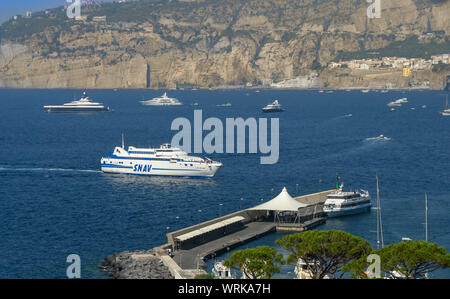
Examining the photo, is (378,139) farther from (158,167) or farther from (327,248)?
(327,248)

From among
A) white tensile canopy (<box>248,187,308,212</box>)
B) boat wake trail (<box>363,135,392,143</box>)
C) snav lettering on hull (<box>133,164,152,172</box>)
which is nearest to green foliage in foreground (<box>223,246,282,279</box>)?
white tensile canopy (<box>248,187,308,212</box>)

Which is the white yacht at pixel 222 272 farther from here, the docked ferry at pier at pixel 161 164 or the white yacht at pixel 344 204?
the docked ferry at pier at pixel 161 164

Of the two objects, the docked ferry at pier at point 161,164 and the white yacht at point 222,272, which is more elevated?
the white yacht at point 222,272

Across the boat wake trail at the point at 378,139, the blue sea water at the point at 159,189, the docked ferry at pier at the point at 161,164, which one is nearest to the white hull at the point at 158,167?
the docked ferry at pier at the point at 161,164

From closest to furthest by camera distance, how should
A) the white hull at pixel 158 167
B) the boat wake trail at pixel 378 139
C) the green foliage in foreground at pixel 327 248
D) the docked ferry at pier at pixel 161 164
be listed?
the green foliage in foreground at pixel 327 248
the white hull at pixel 158 167
the docked ferry at pier at pixel 161 164
the boat wake trail at pixel 378 139

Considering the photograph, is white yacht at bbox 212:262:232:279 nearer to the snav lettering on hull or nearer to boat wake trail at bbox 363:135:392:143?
the snav lettering on hull
